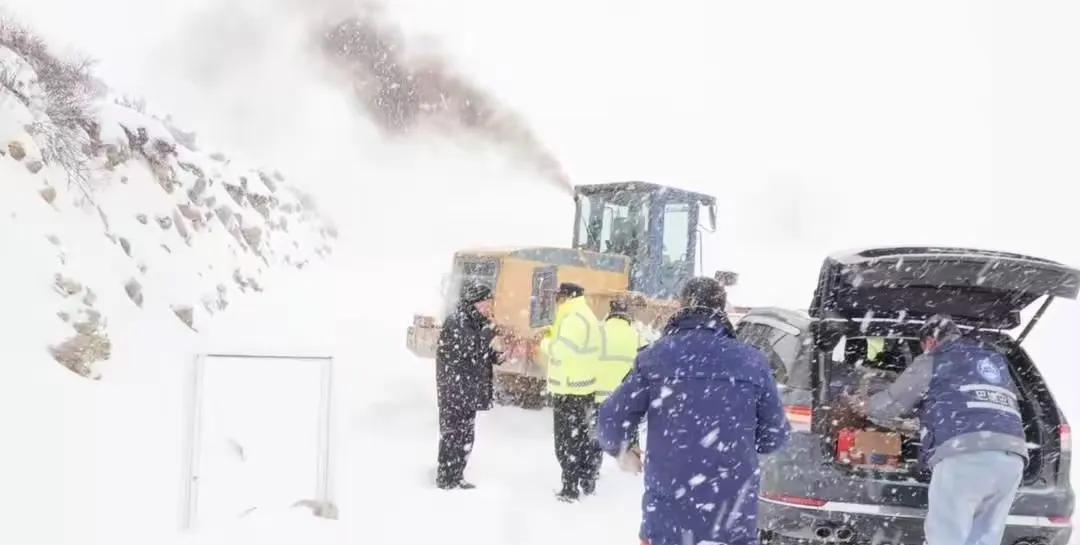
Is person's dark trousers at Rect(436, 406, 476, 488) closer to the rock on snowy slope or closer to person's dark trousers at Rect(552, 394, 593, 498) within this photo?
person's dark trousers at Rect(552, 394, 593, 498)

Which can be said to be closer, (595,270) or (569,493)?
(569,493)

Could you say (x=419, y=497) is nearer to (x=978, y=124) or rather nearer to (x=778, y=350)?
(x=778, y=350)

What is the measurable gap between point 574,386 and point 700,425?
12.9 ft

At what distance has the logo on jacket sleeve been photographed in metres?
4.31

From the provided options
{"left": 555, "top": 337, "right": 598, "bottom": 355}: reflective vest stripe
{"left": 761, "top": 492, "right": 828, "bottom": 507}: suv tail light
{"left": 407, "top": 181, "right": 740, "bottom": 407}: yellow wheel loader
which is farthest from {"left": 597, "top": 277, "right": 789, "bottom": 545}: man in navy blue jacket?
{"left": 407, "top": 181, "right": 740, "bottom": 407}: yellow wheel loader

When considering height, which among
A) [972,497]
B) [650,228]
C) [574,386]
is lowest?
[972,497]

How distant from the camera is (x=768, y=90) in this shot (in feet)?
203

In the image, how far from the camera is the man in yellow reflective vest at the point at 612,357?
7324 millimetres

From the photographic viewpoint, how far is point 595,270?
11.8 meters

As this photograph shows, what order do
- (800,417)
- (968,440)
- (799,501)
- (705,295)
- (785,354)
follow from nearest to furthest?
(705,295) → (968,440) → (799,501) → (800,417) → (785,354)

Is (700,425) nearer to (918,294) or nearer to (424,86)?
(918,294)

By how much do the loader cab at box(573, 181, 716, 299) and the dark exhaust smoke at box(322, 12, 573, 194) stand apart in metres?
9.52

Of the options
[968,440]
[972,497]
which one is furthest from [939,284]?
[972,497]

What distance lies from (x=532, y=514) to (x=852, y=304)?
120 inches
